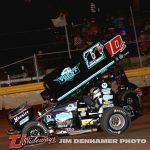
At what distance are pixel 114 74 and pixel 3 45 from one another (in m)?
5.78

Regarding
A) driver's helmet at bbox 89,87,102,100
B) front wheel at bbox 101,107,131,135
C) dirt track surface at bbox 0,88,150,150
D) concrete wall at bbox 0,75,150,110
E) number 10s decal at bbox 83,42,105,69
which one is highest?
number 10s decal at bbox 83,42,105,69

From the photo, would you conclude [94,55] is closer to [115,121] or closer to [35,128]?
[115,121]

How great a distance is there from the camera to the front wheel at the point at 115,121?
8.52m

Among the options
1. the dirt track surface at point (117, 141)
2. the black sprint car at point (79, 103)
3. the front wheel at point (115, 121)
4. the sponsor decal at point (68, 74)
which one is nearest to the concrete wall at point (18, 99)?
the dirt track surface at point (117, 141)

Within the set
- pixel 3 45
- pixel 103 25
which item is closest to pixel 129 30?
pixel 103 25

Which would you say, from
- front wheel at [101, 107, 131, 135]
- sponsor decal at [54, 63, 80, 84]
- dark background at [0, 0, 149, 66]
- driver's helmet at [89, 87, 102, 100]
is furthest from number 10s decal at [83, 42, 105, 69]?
dark background at [0, 0, 149, 66]

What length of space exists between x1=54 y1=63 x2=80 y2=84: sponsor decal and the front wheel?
3.11 feet

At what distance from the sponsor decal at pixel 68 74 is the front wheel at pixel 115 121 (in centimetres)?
95

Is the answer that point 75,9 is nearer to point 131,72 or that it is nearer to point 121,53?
point 131,72

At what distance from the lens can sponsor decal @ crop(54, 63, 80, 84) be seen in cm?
869

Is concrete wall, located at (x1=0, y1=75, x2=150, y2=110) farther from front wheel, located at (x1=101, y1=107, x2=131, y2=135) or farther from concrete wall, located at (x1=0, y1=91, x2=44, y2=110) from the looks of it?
front wheel, located at (x1=101, y1=107, x2=131, y2=135)

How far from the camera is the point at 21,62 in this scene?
14.5 m

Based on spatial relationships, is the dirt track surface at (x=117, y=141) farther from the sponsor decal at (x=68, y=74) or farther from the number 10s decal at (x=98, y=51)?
the number 10s decal at (x=98, y=51)

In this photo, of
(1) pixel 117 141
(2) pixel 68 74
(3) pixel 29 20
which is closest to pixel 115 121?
(1) pixel 117 141
